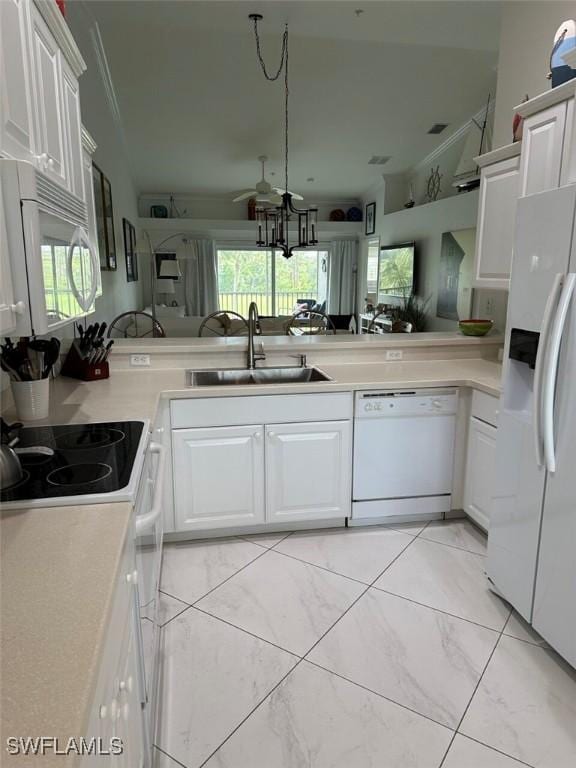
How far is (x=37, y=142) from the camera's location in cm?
128

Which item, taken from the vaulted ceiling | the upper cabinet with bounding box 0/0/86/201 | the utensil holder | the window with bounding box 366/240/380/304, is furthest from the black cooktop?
the window with bounding box 366/240/380/304

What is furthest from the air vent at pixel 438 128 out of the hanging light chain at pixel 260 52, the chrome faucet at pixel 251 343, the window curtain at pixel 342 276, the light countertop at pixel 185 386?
the chrome faucet at pixel 251 343

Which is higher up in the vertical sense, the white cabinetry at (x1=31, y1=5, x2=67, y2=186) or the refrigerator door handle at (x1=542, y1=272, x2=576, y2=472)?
the white cabinetry at (x1=31, y1=5, x2=67, y2=186)

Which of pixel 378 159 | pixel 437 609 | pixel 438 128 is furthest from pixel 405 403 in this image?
pixel 378 159

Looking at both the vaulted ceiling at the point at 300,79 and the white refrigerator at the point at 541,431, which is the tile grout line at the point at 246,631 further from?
the vaulted ceiling at the point at 300,79

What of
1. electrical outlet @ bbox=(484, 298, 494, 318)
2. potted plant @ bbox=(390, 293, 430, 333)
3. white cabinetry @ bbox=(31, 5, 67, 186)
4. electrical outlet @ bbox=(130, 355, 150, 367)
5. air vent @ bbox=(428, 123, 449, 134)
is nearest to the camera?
white cabinetry @ bbox=(31, 5, 67, 186)

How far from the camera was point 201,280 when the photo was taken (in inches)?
378

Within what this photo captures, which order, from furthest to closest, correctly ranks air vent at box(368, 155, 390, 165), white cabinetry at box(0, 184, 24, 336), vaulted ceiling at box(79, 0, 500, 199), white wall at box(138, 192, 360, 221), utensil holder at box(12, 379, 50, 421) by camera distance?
white wall at box(138, 192, 360, 221), air vent at box(368, 155, 390, 165), vaulted ceiling at box(79, 0, 500, 199), utensil holder at box(12, 379, 50, 421), white cabinetry at box(0, 184, 24, 336)

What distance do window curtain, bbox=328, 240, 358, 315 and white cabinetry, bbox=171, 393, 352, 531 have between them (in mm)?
7803

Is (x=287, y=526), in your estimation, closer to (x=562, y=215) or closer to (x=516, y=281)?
(x=516, y=281)

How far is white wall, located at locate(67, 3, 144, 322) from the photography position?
341 cm

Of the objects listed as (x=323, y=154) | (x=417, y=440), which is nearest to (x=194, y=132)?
(x=323, y=154)

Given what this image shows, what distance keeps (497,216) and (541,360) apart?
1385 millimetres

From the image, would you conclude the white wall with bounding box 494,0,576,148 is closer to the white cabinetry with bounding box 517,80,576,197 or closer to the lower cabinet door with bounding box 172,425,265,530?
the white cabinetry with bounding box 517,80,576,197
